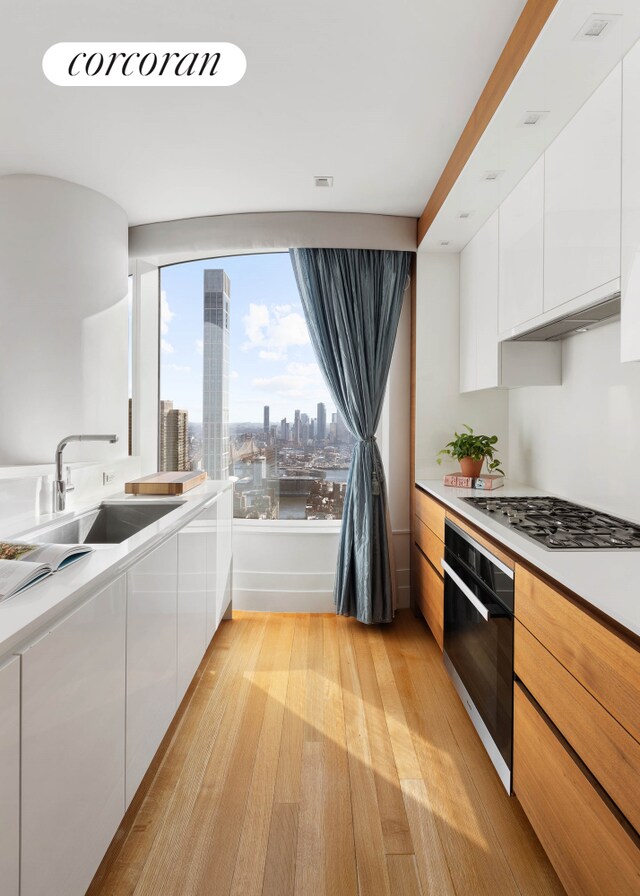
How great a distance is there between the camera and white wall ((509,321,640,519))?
6.95 ft

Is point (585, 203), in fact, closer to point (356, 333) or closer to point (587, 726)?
point (587, 726)

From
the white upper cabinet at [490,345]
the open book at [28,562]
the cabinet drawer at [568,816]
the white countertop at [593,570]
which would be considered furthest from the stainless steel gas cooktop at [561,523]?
the open book at [28,562]

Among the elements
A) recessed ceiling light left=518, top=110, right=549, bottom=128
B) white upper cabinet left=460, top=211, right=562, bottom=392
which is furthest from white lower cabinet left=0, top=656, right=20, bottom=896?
white upper cabinet left=460, top=211, right=562, bottom=392

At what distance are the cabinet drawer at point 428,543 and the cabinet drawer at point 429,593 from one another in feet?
0.15

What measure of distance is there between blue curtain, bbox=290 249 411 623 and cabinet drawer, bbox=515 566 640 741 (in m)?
1.88

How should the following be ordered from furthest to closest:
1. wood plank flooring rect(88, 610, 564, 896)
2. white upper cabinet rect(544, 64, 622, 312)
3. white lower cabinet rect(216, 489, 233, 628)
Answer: white lower cabinet rect(216, 489, 233, 628) < white upper cabinet rect(544, 64, 622, 312) < wood plank flooring rect(88, 610, 564, 896)

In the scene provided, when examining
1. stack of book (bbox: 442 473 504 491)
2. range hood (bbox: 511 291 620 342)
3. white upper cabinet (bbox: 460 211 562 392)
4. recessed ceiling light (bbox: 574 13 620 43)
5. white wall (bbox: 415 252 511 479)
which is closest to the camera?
recessed ceiling light (bbox: 574 13 620 43)

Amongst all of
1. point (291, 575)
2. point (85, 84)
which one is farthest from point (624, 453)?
point (85, 84)

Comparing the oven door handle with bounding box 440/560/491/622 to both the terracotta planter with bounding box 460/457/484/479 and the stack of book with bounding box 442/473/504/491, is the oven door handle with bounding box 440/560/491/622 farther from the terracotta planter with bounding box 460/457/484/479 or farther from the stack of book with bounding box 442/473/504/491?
the terracotta planter with bounding box 460/457/484/479

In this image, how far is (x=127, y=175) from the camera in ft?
9.36

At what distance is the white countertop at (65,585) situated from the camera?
3.41 ft

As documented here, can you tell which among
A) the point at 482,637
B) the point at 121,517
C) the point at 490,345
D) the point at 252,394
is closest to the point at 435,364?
the point at 490,345

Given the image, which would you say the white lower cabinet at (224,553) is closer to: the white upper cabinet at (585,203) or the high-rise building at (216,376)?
the high-rise building at (216,376)

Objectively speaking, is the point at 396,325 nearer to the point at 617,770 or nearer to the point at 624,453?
the point at 624,453
